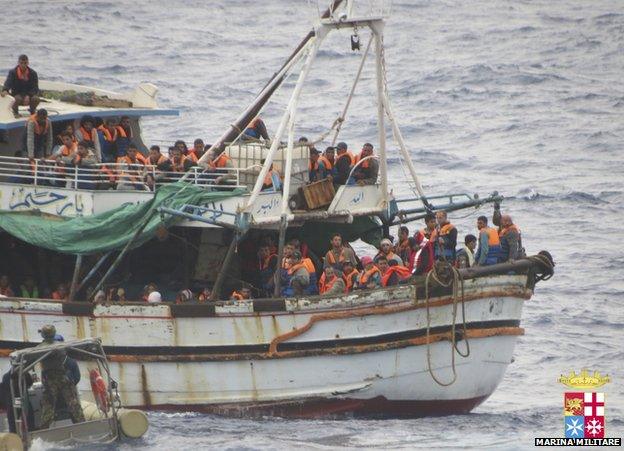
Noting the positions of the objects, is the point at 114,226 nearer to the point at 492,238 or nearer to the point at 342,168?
the point at 342,168

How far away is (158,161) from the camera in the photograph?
27844 mm

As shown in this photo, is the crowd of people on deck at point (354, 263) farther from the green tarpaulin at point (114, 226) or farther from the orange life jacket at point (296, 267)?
the green tarpaulin at point (114, 226)

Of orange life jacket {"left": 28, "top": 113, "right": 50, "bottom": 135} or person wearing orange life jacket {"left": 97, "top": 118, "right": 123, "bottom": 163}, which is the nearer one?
orange life jacket {"left": 28, "top": 113, "right": 50, "bottom": 135}

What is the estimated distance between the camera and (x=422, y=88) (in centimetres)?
5644

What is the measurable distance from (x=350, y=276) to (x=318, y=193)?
1741mm

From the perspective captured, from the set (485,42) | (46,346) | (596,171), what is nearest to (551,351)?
(46,346)

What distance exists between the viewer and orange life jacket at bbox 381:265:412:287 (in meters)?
26.1

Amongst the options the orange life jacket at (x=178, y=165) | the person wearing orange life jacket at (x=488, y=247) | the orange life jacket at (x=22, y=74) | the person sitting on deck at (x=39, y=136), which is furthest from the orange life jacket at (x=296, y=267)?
the orange life jacket at (x=22, y=74)

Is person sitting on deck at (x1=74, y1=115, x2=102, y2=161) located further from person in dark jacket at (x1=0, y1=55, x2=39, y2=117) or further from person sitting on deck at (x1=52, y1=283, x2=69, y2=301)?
person sitting on deck at (x1=52, y1=283, x2=69, y2=301)

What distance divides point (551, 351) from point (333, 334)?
7.17 metres

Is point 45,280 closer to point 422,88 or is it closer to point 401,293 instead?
point 401,293

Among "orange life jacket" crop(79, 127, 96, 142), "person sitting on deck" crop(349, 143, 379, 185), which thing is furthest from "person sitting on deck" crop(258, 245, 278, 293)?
"orange life jacket" crop(79, 127, 96, 142)

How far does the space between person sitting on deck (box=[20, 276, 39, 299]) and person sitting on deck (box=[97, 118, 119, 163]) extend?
2.44 metres

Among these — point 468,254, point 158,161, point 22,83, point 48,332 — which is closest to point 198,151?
point 158,161
